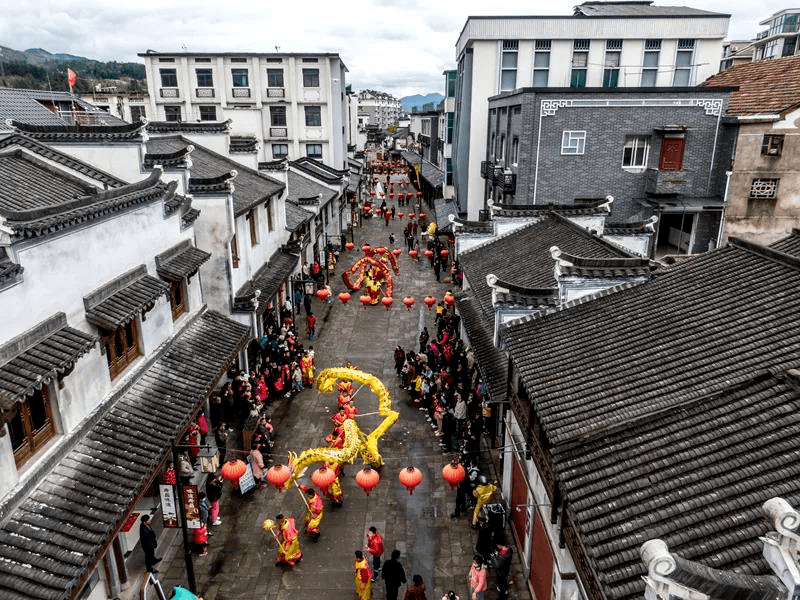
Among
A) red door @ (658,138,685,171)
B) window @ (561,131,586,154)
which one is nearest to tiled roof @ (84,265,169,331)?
window @ (561,131,586,154)

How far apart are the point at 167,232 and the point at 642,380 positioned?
1335cm

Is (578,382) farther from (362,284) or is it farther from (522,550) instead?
(362,284)

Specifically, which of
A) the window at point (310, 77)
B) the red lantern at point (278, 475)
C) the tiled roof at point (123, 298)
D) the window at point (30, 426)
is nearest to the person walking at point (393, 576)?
the red lantern at point (278, 475)

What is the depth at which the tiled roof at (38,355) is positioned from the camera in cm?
902

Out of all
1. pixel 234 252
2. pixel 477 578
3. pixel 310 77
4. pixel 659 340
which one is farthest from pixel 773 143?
pixel 310 77

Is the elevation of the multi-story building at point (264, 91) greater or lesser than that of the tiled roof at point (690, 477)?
greater

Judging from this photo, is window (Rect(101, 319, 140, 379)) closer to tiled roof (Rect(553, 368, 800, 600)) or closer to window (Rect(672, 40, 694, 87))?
tiled roof (Rect(553, 368, 800, 600))

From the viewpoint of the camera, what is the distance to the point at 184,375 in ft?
50.6

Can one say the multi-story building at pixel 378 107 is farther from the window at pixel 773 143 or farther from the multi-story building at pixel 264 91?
the window at pixel 773 143

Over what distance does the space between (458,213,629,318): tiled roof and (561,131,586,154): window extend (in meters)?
6.78

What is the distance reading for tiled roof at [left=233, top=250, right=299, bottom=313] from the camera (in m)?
20.5

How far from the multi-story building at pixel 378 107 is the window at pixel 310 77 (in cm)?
10728

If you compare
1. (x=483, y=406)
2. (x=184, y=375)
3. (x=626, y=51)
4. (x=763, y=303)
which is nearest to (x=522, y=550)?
(x=483, y=406)

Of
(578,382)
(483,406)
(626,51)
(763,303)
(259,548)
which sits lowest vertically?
(259,548)
